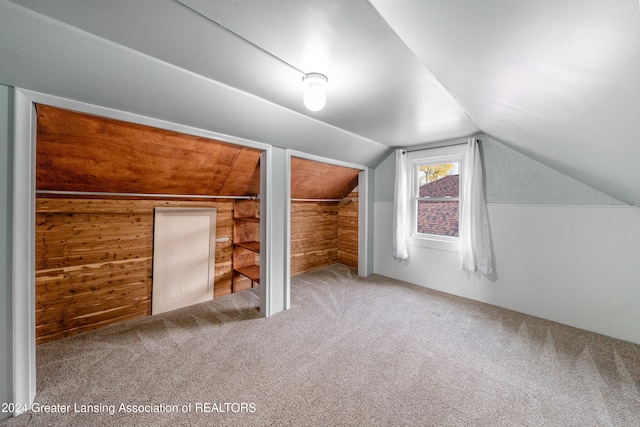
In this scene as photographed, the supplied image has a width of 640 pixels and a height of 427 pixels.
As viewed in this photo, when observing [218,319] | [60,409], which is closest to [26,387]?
[60,409]

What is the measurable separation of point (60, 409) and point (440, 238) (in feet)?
12.6

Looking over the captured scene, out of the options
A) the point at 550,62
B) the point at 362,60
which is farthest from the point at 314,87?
the point at 550,62

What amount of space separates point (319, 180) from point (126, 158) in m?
2.32

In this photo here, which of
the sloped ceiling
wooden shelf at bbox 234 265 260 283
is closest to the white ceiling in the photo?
the sloped ceiling

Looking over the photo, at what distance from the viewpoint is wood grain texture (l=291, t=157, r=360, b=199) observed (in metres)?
3.28

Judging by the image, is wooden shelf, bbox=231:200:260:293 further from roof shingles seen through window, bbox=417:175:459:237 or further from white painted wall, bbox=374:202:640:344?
white painted wall, bbox=374:202:640:344

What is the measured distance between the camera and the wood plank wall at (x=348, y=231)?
4418mm

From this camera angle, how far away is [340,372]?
5.68ft

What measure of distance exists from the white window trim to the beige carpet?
0.91 m

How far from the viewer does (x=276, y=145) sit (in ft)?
8.34

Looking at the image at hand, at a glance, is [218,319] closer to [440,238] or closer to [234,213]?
[234,213]

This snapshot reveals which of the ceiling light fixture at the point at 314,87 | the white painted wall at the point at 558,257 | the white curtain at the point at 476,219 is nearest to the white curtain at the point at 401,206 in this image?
the white painted wall at the point at 558,257

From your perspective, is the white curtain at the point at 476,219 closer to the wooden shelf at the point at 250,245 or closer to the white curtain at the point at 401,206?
the white curtain at the point at 401,206

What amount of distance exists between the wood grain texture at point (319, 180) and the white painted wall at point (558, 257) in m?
1.87
